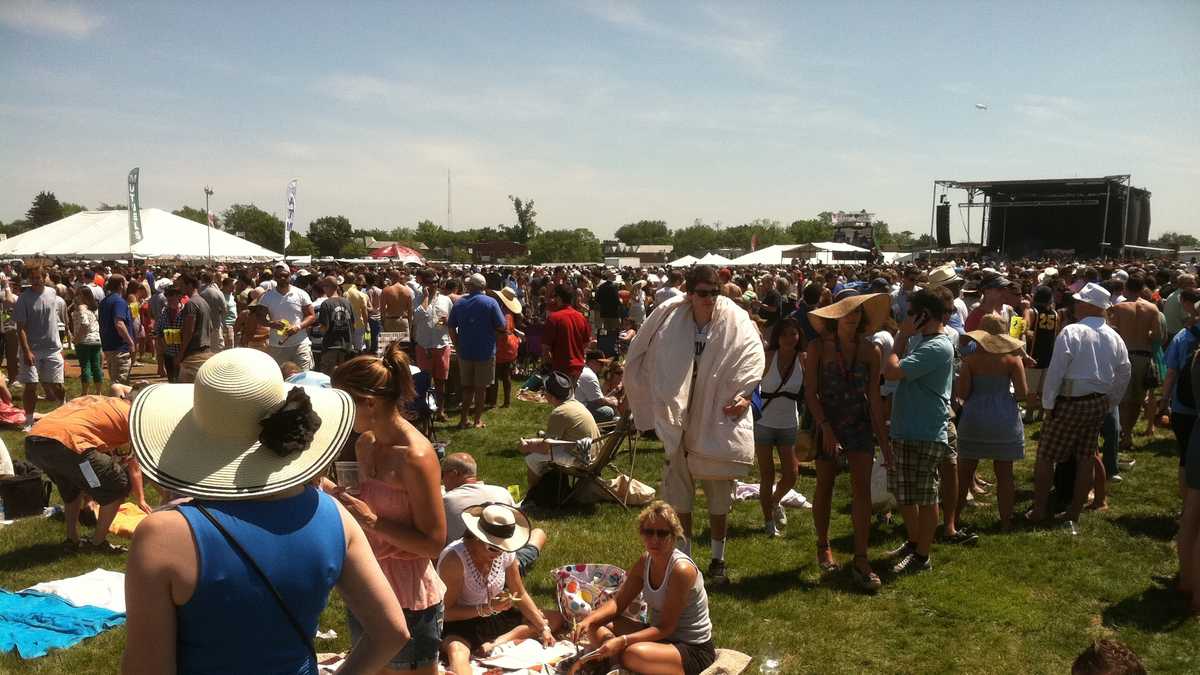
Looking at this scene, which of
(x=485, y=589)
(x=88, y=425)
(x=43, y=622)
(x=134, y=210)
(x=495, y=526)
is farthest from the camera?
(x=134, y=210)

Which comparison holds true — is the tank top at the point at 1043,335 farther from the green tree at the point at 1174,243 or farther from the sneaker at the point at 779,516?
the green tree at the point at 1174,243

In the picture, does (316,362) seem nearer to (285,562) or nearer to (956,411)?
(956,411)

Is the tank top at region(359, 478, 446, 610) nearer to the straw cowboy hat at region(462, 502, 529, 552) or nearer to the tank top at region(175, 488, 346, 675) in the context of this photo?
the tank top at region(175, 488, 346, 675)

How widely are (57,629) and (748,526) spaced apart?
455 centimetres

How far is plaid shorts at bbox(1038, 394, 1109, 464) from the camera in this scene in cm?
621

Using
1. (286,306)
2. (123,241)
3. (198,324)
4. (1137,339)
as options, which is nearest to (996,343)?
(1137,339)

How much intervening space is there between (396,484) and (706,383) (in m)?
2.60

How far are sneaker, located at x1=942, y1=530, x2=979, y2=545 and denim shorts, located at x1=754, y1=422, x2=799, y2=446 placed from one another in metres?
1.27

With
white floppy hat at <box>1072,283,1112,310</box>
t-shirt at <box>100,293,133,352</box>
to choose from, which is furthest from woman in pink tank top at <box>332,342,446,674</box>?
t-shirt at <box>100,293,133,352</box>

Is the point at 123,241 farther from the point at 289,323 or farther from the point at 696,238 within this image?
the point at 696,238

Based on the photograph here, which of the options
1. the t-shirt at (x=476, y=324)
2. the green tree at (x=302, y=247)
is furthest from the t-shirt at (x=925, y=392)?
the green tree at (x=302, y=247)

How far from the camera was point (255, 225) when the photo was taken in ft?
336

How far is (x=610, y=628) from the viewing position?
4.44 meters

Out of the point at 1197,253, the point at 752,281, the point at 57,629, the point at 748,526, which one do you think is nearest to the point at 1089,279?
the point at 752,281
